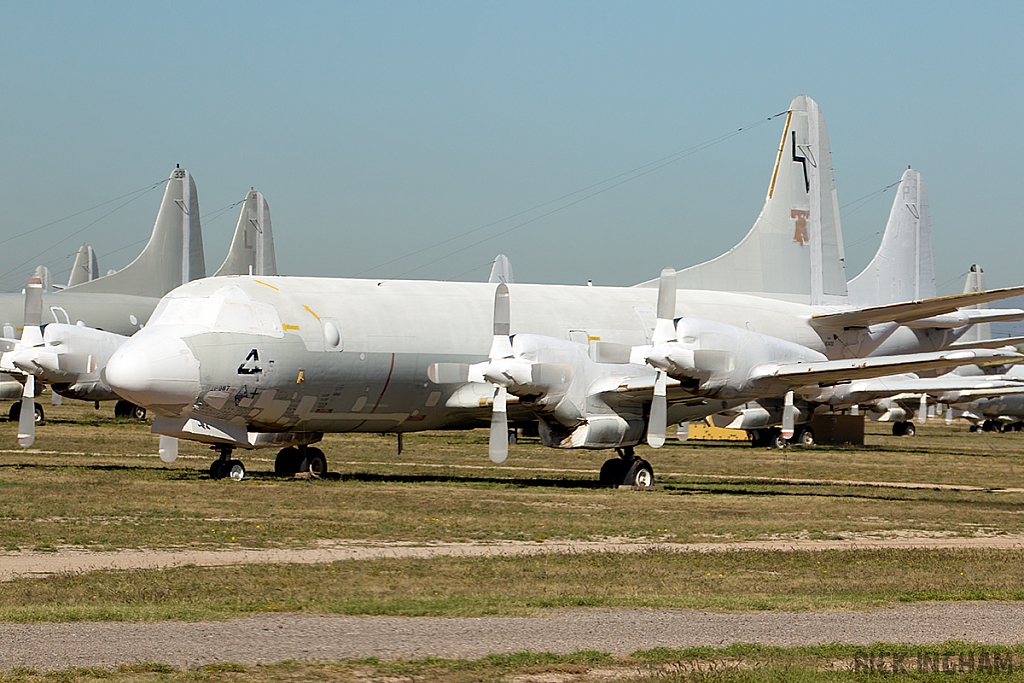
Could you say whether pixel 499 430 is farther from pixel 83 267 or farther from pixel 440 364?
pixel 83 267

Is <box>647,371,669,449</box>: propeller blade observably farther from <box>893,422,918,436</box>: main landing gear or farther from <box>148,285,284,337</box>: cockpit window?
<box>893,422,918,436</box>: main landing gear

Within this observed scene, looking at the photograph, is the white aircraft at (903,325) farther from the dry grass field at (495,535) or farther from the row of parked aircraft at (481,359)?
the dry grass field at (495,535)

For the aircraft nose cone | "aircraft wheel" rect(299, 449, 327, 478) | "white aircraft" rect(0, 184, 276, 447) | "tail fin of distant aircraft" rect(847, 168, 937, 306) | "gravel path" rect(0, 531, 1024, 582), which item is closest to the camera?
"gravel path" rect(0, 531, 1024, 582)

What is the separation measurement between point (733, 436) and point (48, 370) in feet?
94.1

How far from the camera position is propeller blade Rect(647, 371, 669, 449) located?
26875 mm

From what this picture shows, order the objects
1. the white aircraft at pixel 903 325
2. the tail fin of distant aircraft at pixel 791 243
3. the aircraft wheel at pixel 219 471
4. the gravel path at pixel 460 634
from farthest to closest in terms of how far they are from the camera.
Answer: the tail fin of distant aircraft at pixel 791 243 < the white aircraft at pixel 903 325 < the aircraft wheel at pixel 219 471 < the gravel path at pixel 460 634

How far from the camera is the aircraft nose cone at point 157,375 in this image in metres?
25.8

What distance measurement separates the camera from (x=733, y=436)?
55344 millimetres

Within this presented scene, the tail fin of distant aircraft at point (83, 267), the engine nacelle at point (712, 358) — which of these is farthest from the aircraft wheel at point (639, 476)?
the tail fin of distant aircraft at point (83, 267)

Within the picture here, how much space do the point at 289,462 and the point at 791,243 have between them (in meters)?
15.2

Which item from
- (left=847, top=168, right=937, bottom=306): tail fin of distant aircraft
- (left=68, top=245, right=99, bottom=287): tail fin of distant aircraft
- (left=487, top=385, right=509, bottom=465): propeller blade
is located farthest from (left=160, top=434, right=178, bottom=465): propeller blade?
(left=68, top=245, right=99, bottom=287): tail fin of distant aircraft

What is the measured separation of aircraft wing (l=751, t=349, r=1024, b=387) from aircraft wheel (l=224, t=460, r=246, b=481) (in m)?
10.7

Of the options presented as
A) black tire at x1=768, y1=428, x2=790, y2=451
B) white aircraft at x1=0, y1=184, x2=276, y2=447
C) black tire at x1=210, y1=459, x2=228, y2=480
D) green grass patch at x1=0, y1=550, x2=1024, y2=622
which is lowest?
green grass patch at x1=0, y1=550, x2=1024, y2=622

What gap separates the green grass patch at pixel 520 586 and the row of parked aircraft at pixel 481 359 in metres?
9.68
